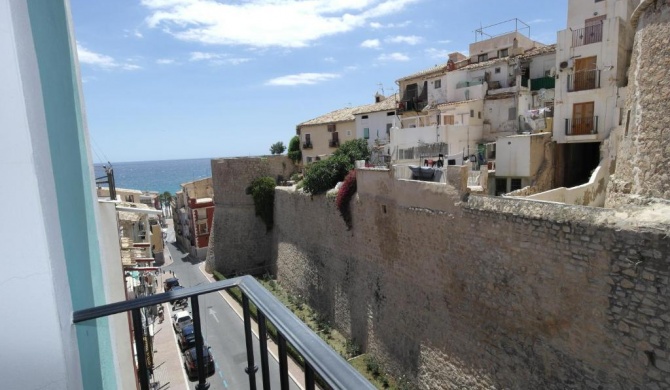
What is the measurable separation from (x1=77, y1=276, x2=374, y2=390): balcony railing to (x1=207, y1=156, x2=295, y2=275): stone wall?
797 inches

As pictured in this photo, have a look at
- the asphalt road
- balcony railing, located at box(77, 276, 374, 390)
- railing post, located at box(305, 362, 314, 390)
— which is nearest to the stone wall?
the asphalt road

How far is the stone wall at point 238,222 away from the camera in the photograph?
22.2 meters

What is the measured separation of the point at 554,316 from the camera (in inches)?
278

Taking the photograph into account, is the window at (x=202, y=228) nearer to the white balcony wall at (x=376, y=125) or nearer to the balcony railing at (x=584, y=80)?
the white balcony wall at (x=376, y=125)

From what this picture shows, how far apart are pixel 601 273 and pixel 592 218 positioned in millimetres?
922

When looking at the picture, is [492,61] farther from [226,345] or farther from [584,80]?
[226,345]

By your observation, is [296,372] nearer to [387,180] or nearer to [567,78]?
[387,180]

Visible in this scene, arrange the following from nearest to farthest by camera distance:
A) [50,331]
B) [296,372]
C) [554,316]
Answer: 1. [50,331]
2. [554,316]
3. [296,372]

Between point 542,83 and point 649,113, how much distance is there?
35.4ft

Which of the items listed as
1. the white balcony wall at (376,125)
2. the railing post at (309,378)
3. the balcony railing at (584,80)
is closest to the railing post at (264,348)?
the railing post at (309,378)

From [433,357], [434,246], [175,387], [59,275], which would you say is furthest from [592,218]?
[175,387]

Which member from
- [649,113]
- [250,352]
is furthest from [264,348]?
[649,113]

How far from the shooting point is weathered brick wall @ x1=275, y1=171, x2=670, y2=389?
5.97m

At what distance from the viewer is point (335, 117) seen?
2741 centimetres
